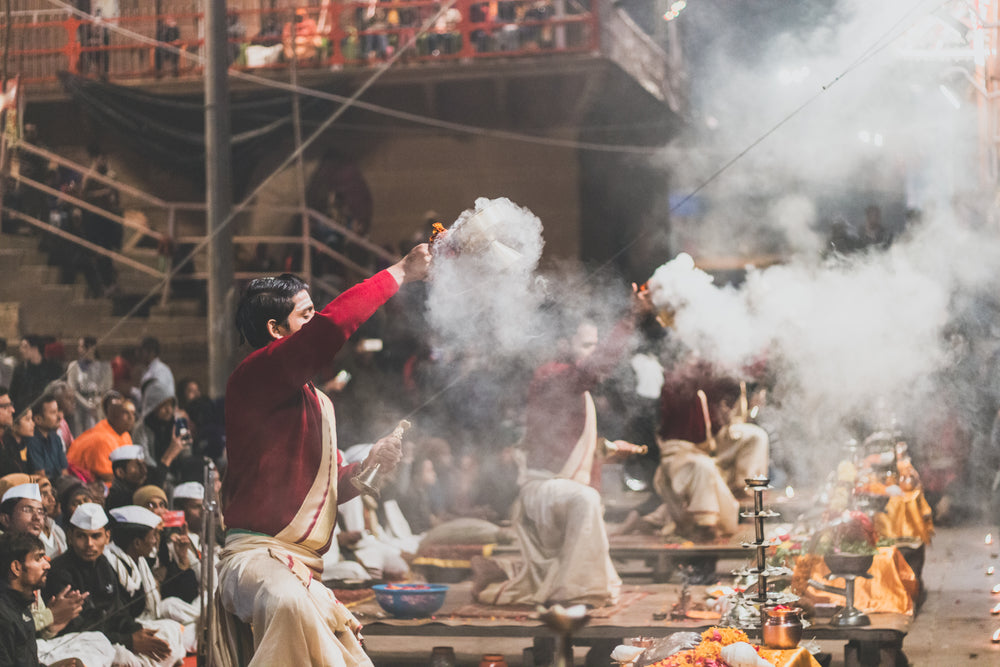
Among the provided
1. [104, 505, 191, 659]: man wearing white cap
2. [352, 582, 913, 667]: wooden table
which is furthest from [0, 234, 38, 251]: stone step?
[352, 582, 913, 667]: wooden table

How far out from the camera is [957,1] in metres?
8.80

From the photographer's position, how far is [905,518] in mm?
9078

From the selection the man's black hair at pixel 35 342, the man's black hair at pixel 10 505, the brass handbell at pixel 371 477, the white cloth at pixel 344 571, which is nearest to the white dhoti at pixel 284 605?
the brass handbell at pixel 371 477

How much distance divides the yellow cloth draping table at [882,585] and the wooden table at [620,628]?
19 cm

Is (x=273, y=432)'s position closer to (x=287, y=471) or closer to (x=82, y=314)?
(x=287, y=471)

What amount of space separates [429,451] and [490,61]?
584cm

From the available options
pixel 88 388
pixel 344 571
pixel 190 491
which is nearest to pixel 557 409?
pixel 344 571

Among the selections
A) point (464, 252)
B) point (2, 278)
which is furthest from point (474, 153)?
point (464, 252)

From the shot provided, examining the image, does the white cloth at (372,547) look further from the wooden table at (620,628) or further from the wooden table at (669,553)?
the wooden table at (669,553)

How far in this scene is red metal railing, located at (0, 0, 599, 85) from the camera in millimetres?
→ 14359

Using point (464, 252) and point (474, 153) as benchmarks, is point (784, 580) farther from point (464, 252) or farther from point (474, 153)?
point (474, 153)

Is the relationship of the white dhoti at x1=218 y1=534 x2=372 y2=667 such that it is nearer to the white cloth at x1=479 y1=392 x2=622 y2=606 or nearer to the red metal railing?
the white cloth at x1=479 y1=392 x2=622 y2=606

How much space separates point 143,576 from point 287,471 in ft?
10.8

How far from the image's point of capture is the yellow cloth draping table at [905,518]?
8820 millimetres
